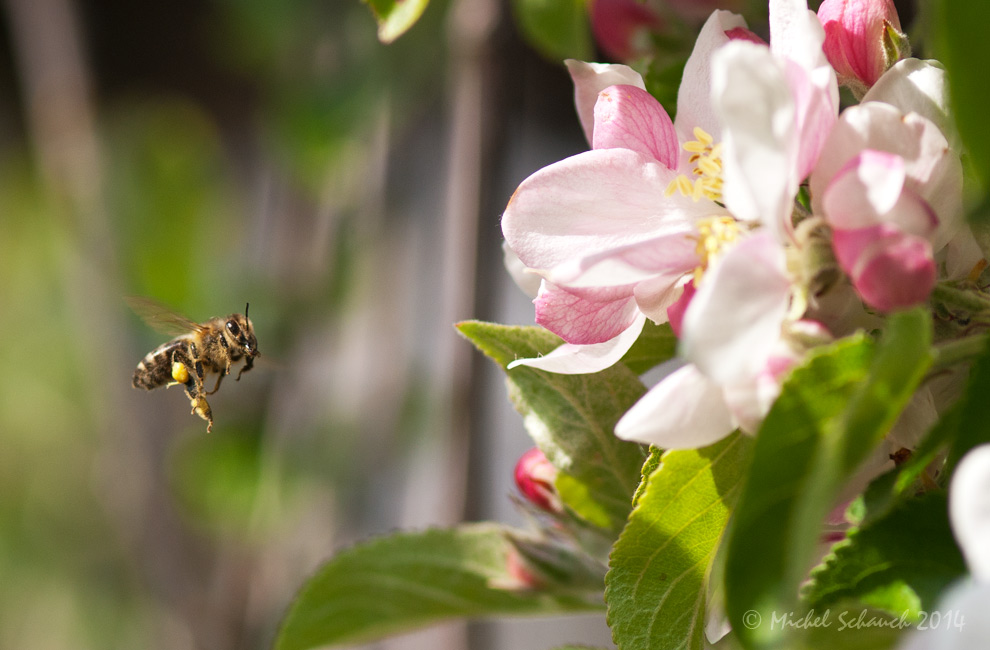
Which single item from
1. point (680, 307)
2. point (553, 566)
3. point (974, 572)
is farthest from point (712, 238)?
point (553, 566)

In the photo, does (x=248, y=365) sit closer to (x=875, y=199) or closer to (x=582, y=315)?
(x=582, y=315)

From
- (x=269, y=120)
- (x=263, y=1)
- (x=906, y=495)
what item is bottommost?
(x=906, y=495)

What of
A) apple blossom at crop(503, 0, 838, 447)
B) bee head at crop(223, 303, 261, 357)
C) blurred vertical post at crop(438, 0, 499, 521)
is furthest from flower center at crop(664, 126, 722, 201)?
bee head at crop(223, 303, 261, 357)

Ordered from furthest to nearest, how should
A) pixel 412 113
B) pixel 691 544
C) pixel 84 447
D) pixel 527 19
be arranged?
pixel 84 447, pixel 412 113, pixel 527 19, pixel 691 544

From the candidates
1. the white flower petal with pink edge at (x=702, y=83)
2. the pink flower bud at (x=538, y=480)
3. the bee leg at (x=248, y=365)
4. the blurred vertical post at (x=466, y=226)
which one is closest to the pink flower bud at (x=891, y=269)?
the white flower petal with pink edge at (x=702, y=83)

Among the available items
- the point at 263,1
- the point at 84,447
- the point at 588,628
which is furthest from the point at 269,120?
the point at 84,447

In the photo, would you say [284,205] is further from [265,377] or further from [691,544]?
[691,544]

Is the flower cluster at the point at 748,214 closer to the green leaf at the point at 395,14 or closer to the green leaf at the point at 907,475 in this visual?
the green leaf at the point at 907,475
